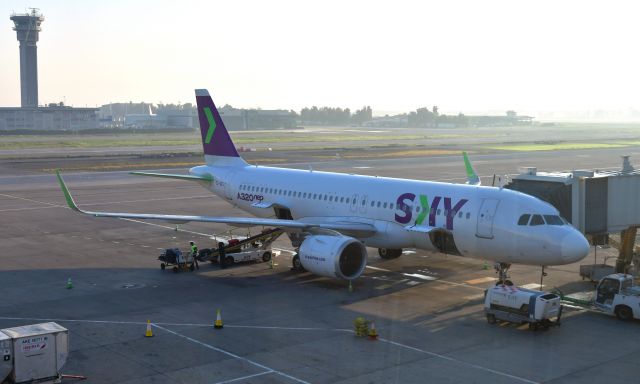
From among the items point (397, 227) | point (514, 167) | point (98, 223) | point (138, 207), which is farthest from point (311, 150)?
point (397, 227)

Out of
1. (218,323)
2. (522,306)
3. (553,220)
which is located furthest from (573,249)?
(218,323)

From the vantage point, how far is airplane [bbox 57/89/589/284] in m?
30.1

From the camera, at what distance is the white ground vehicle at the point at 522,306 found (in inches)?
1019

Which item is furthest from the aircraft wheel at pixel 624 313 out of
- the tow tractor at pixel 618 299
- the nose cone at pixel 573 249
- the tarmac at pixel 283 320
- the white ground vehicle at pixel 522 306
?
the white ground vehicle at pixel 522 306

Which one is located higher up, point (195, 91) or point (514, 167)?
point (195, 91)

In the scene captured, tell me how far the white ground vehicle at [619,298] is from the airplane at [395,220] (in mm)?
1522

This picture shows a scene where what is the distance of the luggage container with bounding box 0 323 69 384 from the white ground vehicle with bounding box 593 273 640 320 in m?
19.1

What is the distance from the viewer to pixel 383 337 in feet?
82.6

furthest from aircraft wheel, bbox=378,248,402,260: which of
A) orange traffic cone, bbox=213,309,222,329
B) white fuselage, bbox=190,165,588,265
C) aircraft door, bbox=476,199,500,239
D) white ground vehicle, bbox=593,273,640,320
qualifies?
orange traffic cone, bbox=213,309,222,329

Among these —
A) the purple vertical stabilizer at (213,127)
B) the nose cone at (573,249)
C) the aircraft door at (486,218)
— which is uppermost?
the purple vertical stabilizer at (213,127)

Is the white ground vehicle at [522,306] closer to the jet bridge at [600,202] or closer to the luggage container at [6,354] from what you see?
the jet bridge at [600,202]

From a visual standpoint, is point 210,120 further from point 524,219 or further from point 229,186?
point 524,219

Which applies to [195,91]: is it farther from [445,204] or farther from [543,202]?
[543,202]

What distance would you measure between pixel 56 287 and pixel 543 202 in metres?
20.7
